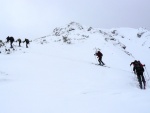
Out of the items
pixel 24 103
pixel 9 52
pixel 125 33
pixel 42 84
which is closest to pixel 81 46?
pixel 9 52

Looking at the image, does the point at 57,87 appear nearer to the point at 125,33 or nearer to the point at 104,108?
the point at 104,108

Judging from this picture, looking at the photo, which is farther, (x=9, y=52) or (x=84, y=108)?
(x=9, y=52)

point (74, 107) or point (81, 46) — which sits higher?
point (81, 46)

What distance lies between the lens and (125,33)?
109 metres

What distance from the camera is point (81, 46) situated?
46188 millimetres

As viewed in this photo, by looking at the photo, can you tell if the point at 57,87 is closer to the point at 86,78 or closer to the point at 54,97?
the point at 54,97

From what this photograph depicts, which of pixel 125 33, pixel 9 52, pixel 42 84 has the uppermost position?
pixel 125 33

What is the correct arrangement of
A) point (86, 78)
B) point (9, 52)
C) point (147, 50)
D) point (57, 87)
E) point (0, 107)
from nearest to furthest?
Result: point (0, 107)
point (57, 87)
point (86, 78)
point (9, 52)
point (147, 50)

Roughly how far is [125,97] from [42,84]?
567cm

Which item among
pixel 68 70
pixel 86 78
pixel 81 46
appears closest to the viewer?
pixel 86 78

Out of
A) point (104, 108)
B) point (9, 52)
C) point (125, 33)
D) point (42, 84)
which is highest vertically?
point (125, 33)

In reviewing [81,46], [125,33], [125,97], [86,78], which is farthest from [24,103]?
[125,33]

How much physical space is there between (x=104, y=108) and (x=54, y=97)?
309cm

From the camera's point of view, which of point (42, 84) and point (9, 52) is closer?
point (42, 84)
